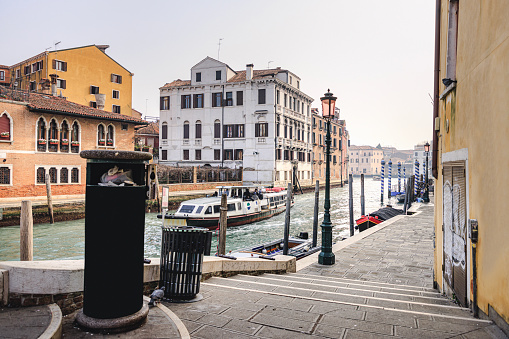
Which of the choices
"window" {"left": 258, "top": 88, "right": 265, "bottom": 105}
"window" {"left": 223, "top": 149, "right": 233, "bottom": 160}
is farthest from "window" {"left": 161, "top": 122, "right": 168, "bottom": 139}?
"window" {"left": 258, "top": 88, "right": 265, "bottom": 105}

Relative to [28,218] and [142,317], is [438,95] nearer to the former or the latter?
[142,317]

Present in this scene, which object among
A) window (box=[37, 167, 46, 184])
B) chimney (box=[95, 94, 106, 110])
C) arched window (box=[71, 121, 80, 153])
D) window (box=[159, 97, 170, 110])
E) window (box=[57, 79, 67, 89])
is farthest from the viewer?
window (box=[159, 97, 170, 110])

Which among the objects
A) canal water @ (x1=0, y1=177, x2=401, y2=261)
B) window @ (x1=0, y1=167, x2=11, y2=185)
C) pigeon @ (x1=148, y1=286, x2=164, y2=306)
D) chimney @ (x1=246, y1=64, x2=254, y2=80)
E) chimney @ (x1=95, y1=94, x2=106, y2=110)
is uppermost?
chimney @ (x1=246, y1=64, x2=254, y2=80)

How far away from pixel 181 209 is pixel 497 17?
18634 mm

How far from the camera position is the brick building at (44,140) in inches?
891

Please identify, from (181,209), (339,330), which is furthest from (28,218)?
(181,209)

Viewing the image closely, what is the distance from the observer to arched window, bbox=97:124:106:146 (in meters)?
27.6

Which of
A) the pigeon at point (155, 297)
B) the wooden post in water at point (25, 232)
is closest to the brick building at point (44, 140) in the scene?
the wooden post in water at point (25, 232)

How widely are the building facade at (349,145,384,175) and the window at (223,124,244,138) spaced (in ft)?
363

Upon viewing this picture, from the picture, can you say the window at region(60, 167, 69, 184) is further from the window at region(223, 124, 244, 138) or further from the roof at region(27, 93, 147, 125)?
the window at region(223, 124, 244, 138)

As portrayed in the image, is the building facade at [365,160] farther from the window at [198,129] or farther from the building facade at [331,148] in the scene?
the window at [198,129]

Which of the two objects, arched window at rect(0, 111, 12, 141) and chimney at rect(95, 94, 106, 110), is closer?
arched window at rect(0, 111, 12, 141)

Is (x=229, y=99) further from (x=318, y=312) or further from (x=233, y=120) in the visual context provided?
(x=318, y=312)

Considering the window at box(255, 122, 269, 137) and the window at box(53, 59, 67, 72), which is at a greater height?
the window at box(53, 59, 67, 72)
